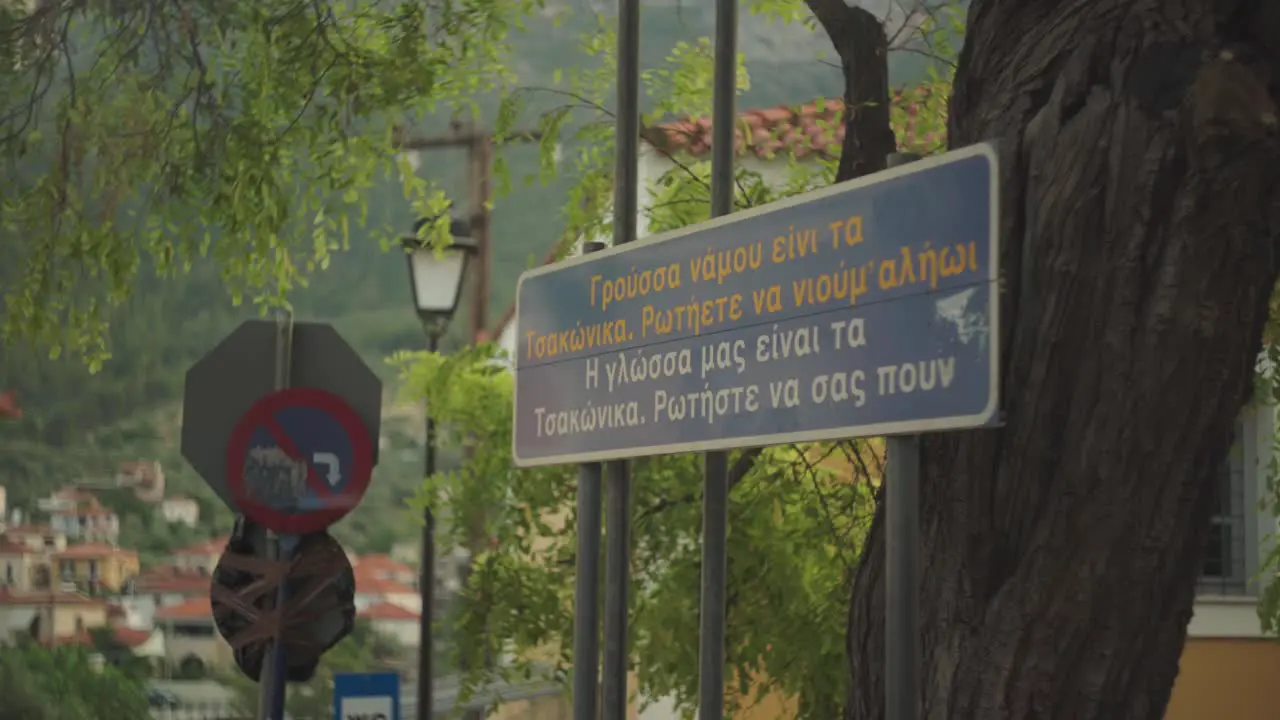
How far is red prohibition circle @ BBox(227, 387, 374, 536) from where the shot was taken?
735 cm

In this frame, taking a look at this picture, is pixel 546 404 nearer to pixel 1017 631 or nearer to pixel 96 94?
pixel 1017 631

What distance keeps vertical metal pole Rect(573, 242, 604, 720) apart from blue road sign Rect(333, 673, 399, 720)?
1962mm

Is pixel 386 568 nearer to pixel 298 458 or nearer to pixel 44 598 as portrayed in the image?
pixel 44 598

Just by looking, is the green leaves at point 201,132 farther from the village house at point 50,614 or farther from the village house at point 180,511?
the village house at point 180,511

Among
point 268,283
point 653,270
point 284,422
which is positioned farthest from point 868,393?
point 268,283

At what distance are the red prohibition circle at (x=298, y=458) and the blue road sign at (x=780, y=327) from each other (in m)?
1.15

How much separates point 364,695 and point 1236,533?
40.9 feet

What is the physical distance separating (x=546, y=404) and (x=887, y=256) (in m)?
1.83

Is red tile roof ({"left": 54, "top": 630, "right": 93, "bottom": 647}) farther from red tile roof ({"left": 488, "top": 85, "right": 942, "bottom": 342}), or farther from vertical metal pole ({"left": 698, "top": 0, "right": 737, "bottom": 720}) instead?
vertical metal pole ({"left": 698, "top": 0, "right": 737, "bottom": 720})

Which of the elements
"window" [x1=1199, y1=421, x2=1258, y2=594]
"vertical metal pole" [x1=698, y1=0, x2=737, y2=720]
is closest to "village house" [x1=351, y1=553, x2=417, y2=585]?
"window" [x1=1199, y1=421, x2=1258, y2=594]

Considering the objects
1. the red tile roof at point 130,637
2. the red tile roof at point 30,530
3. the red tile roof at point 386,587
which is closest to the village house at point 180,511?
the red tile roof at point 30,530

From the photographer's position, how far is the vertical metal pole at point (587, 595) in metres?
6.29

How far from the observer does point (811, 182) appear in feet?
39.9

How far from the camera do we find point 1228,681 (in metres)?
18.3
